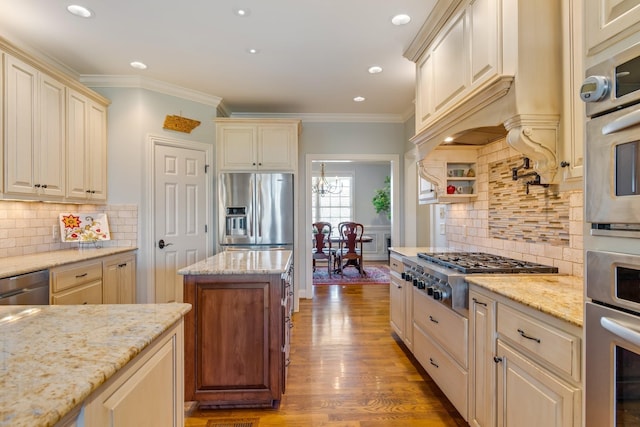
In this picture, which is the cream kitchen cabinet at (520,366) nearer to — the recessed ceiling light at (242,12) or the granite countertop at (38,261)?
the recessed ceiling light at (242,12)

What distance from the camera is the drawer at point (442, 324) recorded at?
181cm

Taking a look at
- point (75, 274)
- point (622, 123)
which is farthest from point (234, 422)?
point (622, 123)

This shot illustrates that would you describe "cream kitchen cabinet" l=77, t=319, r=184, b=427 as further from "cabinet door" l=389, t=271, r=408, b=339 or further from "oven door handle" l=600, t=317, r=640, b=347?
"cabinet door" l=389, t=271, r=408, b=339

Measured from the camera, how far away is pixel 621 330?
2.66 feet

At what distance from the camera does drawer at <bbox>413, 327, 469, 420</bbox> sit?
1.81 meters

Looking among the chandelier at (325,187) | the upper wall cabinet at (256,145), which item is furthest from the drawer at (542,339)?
the chandelier at (325,187)

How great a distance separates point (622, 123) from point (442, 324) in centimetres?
156

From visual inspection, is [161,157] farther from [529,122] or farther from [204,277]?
[529,122]

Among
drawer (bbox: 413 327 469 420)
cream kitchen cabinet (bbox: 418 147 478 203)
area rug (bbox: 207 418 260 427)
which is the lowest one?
area rug (bbox: 207 418 260 427)

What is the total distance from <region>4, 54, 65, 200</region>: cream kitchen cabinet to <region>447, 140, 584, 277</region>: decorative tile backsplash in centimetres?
363

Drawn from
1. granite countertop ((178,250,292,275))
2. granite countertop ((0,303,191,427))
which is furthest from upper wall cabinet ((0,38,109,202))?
granite countertop ((0,303,191,427))

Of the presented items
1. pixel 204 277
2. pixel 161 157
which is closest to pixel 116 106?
pixel 161 157

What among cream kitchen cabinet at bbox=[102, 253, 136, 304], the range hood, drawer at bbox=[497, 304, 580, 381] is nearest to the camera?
drawer at bbox=[497, 304, 580, 381]

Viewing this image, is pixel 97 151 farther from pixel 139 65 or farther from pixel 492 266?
pixel 492 266
